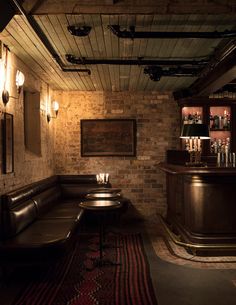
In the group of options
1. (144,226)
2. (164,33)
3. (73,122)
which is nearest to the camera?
(164,33)

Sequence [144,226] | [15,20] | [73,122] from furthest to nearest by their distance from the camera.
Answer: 1. [73,122]
2. [144,226]
3. [15,20]

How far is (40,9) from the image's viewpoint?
3412 mm

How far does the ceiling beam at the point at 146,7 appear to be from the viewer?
130 inches

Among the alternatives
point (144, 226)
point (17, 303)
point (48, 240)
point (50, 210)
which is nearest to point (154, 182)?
point (144, 226)

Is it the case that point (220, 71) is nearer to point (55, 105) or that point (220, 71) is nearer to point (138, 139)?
point (138, 139)

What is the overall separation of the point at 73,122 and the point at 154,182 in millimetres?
2247

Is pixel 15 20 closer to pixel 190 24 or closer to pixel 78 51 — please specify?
pixel 78 51

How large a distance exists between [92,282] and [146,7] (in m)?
2.91

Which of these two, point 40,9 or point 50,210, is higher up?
point 40,9

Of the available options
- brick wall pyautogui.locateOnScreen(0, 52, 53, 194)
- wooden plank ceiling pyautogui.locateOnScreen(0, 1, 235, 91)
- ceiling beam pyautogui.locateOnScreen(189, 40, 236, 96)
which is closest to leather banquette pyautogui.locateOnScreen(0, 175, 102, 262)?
brick wall pyautogui.locateOnScreen(0, 52, 53, 194)

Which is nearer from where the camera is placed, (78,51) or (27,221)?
(27,221)

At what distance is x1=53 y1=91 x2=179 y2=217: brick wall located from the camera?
8.02 m

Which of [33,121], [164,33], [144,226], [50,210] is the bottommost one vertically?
[144,226]

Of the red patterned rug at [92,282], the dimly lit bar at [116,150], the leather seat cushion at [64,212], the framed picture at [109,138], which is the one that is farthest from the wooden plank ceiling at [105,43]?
the red patterned rug at [92,282]
